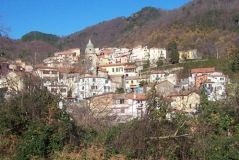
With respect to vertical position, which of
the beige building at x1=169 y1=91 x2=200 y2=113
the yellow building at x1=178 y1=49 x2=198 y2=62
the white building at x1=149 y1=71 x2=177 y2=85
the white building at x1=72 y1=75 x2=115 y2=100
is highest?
the yellow building at x1=178 y1=49 x2=198 y2=62

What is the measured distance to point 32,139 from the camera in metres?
9.81

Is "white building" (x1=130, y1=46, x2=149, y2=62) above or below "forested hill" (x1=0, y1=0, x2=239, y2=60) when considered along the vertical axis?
below

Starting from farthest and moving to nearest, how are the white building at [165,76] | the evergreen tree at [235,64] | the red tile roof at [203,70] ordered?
the white building at [165,76] → the red tile roof at [203,70] → the evergreen tree at [235,64]

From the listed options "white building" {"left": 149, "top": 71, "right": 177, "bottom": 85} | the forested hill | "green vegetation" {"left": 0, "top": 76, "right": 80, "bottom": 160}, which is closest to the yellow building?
the forested hill

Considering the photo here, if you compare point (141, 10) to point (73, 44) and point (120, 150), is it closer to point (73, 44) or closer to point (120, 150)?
Answer: point (73, 44)

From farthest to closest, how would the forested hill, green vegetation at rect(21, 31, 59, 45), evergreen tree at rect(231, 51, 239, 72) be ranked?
green vegetation at rect(21, 31, 59, 45)
the forested hill
evergreen tree at rect(231, 51, 239, 72)

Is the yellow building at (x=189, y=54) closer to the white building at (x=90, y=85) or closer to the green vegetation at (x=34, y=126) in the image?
the white building at (x=90, y=85)

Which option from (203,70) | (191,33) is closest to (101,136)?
(203,70)

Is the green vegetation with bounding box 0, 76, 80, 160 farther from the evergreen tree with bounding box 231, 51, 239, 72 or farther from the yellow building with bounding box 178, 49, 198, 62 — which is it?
the yellow building with bounding box 178, 49, 198, 62

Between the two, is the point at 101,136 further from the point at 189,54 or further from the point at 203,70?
the point at 189,54

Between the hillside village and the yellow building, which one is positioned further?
the yellow building

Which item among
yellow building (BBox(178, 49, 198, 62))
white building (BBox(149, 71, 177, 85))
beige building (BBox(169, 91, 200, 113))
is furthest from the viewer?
yellow building (BBox(178, 49, 198, 62))

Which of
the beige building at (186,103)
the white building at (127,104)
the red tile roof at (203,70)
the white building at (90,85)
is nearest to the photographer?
the beige building at (186,103)

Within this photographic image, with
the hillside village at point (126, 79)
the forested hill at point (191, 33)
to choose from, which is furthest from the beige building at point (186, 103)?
the forested hill at point (191, 33)
